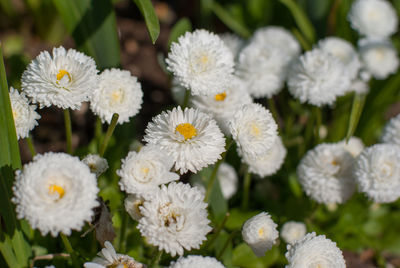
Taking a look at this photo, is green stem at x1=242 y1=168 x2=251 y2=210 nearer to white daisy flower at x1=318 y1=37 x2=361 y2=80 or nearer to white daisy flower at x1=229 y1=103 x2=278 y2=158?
white daisy flower at x1=229 y1=103 x2=278 y2=158

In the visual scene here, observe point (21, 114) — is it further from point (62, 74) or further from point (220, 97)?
point (220, 97)

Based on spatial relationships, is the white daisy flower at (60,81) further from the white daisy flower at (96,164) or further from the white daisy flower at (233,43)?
the white daisy flower at (233,43)

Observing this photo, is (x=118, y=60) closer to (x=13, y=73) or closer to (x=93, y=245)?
(x=13, y=73)

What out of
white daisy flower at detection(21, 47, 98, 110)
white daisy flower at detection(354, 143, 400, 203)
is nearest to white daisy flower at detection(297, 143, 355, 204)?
white daisy flower at detection(354, 143, 400, 203)

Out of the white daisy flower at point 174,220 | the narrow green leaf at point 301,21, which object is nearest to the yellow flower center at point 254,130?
Answer: the white daisy flower at point 174,220

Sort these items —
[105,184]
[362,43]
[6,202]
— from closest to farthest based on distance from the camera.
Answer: [6,202], [105,184], [362,43]

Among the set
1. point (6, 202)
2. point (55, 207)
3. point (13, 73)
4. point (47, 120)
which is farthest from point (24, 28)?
point (55, 207)
